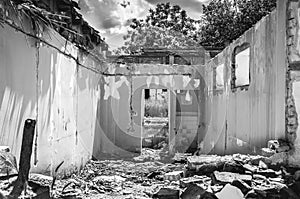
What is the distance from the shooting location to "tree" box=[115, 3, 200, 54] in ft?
69.3

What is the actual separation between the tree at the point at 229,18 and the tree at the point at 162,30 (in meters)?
2.90

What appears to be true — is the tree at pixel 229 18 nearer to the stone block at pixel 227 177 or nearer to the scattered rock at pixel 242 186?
the stone block at pixel 227 177

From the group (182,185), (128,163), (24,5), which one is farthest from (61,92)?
(128,163)

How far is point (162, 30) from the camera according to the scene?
71.7 feet

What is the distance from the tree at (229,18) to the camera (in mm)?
15295

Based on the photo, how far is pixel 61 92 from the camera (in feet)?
19.5

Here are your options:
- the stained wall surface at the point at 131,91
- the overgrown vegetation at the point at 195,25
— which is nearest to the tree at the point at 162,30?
the overgrown vegetation at the point at 195,25

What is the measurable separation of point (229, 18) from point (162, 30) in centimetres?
618

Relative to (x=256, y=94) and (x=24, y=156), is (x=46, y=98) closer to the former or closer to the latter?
(x=24, y=156)

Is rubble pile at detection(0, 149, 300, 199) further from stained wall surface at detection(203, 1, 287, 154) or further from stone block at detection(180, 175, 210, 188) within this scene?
stained wall surface at detection(203, 1, 287, 154)

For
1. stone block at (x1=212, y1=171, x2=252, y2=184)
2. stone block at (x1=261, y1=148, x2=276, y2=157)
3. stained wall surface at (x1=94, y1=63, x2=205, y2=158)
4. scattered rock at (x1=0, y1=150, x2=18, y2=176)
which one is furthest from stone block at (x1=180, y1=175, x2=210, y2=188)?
stained wall surface at (x1=94, y1=63, x2=205, y2=158)

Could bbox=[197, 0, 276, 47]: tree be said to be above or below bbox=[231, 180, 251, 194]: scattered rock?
above

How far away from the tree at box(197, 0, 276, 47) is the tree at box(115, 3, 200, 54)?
2897mm

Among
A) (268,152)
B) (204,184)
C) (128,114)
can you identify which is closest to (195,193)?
(204,184)
